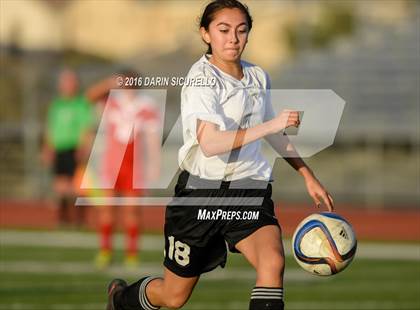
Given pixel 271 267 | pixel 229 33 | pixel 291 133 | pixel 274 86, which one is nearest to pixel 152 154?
pixel 229 33

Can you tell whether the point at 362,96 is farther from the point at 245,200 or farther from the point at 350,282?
the point at 245,200

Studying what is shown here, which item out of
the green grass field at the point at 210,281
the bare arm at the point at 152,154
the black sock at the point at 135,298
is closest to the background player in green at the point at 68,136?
the green grass field at the point at 210,281

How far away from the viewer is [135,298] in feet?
26.6

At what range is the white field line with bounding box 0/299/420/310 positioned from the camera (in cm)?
1075

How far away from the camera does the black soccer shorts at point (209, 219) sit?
7.21 m

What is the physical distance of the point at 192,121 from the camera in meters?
7.13

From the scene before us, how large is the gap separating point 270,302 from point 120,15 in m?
33.2

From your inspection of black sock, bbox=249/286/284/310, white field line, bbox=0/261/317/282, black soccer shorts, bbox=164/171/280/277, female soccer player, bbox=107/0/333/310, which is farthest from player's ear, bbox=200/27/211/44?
white field line, bbox=0/261/317/282

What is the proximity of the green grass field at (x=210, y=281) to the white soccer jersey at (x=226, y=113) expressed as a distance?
11.9ft

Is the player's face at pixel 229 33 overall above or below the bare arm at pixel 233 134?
above

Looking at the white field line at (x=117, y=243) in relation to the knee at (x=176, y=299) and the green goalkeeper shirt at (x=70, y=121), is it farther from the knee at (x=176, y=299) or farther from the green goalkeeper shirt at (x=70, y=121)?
the knee at (x=176, y=299)

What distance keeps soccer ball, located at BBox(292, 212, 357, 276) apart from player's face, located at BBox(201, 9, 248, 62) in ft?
3.65

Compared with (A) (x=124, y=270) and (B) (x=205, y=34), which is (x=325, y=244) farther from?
(A) (x=124, y=270)

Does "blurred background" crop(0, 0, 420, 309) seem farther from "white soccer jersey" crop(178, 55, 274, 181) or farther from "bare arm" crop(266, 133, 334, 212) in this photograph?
"white soccer jersey" crop(178, 55, 274, 181)
